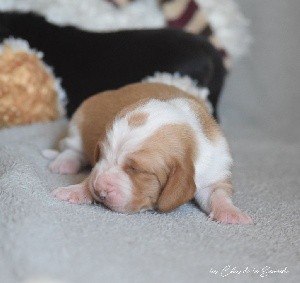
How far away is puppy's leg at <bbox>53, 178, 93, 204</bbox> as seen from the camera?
186cm

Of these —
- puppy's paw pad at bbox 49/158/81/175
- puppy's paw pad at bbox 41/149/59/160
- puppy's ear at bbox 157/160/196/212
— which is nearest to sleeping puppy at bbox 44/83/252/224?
puppy's ear at bbox 157/160/196/212

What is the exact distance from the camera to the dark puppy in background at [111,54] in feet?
9.02

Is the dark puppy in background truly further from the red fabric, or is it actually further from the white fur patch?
the white fur patch

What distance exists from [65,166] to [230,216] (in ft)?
2.22

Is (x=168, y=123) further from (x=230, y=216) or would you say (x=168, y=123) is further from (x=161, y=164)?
(x=230, y=216)

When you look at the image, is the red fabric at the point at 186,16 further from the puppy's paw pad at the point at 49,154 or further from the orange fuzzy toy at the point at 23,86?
the puppy's paw pad at the point at 49,154

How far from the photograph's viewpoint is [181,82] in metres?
2.58

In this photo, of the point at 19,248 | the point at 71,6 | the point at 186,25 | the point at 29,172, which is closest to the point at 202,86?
the point at 186,25

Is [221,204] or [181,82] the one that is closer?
[221,204]

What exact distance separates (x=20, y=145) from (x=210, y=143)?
81 centimetres

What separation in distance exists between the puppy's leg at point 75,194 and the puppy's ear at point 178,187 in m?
0.24

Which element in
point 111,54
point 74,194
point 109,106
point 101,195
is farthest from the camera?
point 111,54

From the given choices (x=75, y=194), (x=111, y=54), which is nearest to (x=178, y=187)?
(x=75, y=194)

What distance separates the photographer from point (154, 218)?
1.80 metres
